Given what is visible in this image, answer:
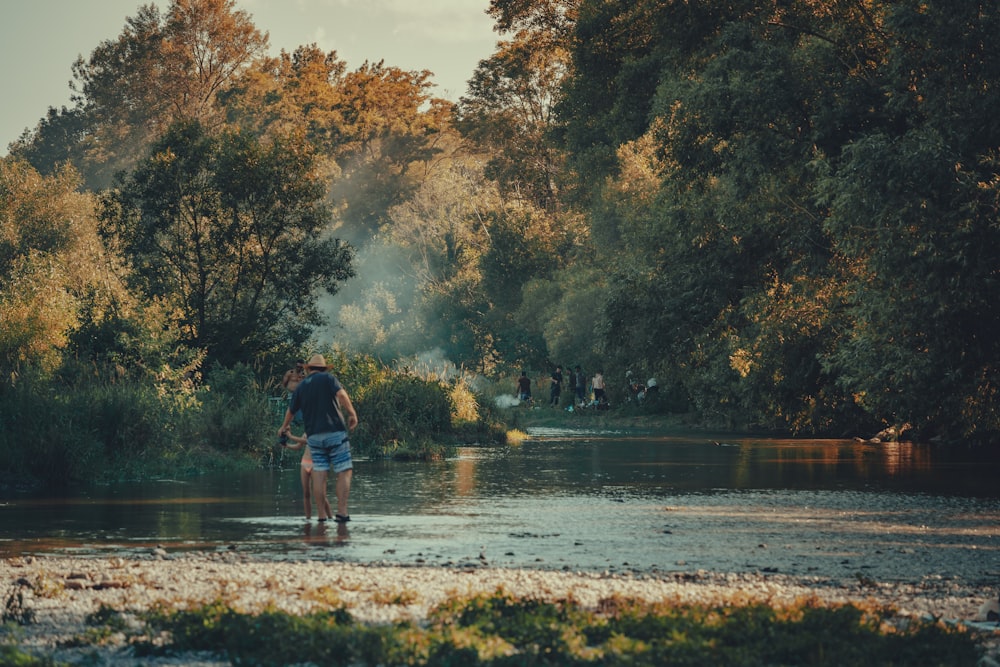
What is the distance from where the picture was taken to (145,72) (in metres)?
83.0

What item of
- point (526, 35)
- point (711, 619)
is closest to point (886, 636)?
point (711, 619)

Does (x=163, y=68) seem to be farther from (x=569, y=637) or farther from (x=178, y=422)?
(x=569, y=637)

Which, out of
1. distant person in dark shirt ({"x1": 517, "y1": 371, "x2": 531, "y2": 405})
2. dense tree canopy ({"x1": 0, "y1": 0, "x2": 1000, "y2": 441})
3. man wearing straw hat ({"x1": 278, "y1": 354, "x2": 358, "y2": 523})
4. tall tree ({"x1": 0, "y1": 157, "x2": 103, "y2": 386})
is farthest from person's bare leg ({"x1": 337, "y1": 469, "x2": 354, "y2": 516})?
distant person in dark shirt ({"x1": 517, "y1": 371, "x2": 531, "y2": 405})

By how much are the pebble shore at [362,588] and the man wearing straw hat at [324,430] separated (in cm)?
357

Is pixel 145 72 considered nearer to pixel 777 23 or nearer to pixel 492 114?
pixel 492 114

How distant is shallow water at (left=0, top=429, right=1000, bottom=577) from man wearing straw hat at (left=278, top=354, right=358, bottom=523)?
451mm

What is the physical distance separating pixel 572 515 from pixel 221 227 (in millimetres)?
22769

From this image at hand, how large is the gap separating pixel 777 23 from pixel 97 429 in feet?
61.6

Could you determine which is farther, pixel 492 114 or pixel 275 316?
pixel 492 114

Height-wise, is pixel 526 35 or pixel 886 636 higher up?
pixel 526 35

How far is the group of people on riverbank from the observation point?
54.8m

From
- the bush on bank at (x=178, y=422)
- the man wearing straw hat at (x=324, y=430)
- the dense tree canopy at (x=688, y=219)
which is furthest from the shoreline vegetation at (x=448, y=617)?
the dense tree canopy at (x=688, y=219)

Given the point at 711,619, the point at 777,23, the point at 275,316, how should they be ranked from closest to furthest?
the point at 711,619 → the point at 777,23 → the point at 275,316

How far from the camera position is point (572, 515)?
17.6 meters
